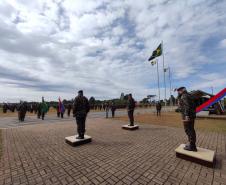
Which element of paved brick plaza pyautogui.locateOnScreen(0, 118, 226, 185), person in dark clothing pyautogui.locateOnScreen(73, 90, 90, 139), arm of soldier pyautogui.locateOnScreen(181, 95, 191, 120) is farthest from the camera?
person in dark clothing pyautogui.locateOnScreen(73, 90, 90, 139)

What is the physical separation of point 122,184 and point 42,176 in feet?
6.28

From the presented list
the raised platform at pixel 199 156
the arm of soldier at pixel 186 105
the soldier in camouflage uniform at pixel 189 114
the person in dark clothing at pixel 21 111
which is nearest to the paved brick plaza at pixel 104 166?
the raised platform at pixel 199 156

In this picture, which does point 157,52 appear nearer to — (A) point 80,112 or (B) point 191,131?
(A) point 80,112

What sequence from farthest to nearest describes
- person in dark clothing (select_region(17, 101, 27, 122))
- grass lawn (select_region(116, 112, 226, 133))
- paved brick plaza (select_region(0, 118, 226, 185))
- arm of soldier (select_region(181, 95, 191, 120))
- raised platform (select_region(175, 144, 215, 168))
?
1. person in dark clothing (select_region(17, 101, 27, 122))
2. grass lawn (select_region(116, 112, 226, 133))
3. arm of soldier (select_region(181, 95, 191, 120))
4. raised platform (select_region(175, 144, 215, 168))
5. paved brick plaza (select_region(0, 118, 226, 185))

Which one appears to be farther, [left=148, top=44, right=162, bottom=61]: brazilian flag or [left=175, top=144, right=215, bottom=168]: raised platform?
[left=148, top=44, right=162, bottom=61]: brazilian flag

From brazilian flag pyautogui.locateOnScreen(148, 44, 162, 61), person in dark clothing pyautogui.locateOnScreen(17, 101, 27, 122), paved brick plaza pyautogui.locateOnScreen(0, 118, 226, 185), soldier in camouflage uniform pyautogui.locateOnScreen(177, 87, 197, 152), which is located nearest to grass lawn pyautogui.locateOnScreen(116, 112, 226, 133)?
paved brick plaza pyautogui.locateOnScreen(0, 118, 226, 185)

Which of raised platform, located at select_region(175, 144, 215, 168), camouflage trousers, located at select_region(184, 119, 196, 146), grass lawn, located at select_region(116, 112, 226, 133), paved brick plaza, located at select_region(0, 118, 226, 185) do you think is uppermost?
camouflage trousers, located at select_region(184, 119, 196, 146)

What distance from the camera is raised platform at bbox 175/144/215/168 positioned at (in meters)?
3.41

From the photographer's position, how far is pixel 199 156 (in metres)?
3.59

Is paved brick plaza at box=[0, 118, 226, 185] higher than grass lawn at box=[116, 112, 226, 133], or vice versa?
grass lawn at box=[116, 112, 226, 133]

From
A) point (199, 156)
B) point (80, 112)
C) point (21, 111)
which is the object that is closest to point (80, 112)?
point (80, 112)

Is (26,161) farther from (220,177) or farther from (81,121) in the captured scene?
(220,177)

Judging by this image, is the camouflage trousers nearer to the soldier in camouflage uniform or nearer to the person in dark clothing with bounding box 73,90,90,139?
the soldier in camouflage uniform

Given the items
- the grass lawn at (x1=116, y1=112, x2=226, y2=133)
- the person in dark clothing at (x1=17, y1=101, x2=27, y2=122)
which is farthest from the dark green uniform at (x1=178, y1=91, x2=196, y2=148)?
the person in dark clothing at (x1=17, y1=101, x2=27, y2=122)
